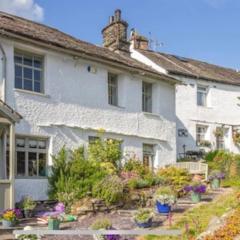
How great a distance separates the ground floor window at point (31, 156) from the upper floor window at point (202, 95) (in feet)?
53.1

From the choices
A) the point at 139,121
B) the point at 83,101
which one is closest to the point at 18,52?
the point at 83,101

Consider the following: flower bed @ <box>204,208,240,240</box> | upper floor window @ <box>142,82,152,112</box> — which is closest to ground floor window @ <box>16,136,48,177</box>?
upper floor window @ <box>142,82,152,112</box>

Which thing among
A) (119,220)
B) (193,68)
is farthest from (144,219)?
(193,68)

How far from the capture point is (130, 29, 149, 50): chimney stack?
3484 centimetres

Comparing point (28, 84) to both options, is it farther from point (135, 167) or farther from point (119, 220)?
point (119, 220)

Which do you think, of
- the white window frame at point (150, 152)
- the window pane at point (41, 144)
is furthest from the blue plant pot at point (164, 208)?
the white window frame at point (150, 152)

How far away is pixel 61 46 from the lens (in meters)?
19.2

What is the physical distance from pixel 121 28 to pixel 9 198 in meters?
15.6

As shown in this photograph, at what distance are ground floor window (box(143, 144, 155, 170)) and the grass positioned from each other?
5.93 m

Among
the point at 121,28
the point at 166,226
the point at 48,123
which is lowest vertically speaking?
the point at 166,226

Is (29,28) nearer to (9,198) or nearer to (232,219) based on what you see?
(9,198)

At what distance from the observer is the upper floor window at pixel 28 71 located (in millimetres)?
18266

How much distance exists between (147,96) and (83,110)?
4.90 metres

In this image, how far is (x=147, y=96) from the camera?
24453 millimetres
